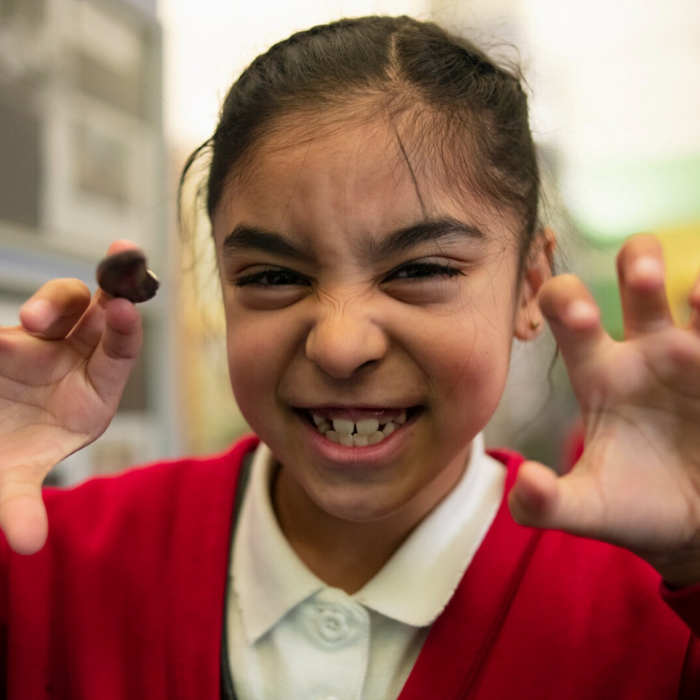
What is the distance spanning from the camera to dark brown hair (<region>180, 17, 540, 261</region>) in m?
Answer: 0.62

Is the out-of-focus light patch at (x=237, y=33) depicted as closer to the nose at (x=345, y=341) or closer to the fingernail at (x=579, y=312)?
the nose at (x=345, y=341)

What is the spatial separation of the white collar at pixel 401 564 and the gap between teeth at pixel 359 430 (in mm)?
136

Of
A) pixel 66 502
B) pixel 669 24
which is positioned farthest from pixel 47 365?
pixel 669 24

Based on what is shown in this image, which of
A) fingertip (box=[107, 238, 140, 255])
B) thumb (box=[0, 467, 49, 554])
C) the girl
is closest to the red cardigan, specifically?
the girl

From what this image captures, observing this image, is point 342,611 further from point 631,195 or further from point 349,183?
point 631,195

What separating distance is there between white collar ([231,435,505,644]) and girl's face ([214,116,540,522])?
3.6 inches

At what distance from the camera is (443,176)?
604mm

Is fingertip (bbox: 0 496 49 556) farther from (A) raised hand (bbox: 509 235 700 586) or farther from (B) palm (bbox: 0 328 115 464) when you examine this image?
(A) raised hand (bbox: 509 235 700 586)

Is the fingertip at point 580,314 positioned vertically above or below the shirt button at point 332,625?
above

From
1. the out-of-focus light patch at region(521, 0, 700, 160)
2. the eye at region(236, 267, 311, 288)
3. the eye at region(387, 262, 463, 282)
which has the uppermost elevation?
the out-of-focus light patch at region(521, 0, 700, 160)

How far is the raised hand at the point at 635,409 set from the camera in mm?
438

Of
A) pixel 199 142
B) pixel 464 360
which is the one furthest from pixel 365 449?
pixel 199 142

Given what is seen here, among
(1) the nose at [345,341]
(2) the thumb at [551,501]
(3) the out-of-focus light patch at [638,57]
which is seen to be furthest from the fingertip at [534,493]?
(3) the out-of-focus light patch at [638,57]

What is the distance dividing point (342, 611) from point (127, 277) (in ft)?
1.25
